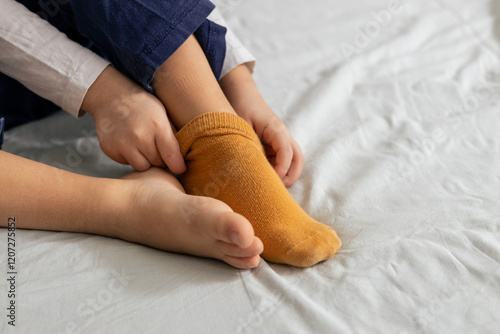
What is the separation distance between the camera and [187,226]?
0.51m

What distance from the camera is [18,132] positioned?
0.76 meters

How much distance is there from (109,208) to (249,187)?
16 cm

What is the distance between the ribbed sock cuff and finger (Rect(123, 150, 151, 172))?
5cm

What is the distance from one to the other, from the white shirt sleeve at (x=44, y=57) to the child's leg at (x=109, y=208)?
131mm

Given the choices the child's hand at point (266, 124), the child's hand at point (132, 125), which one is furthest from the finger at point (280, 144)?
the child's hand at point (132, 125)

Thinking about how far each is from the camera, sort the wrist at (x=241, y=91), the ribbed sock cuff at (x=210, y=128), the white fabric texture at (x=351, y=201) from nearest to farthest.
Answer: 1. the white fabric texture at (x=351, y=201)
2. the ribbed sock cuff at (x=210, y=128)
3. the wrist at (x=241, y=91)

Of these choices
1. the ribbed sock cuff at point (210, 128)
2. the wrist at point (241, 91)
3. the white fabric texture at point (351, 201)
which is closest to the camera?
the white fabric texture at point (351, 201)

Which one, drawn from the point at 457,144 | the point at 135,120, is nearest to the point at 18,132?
the point at 135,120

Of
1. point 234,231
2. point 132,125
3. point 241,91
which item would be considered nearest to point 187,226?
point 234,231

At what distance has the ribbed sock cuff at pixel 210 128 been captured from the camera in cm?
58

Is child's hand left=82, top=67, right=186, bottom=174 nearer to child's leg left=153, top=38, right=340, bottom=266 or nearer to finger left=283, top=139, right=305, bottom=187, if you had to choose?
child's leg left=153, top=38, right=340, bottom=266

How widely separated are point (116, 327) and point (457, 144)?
526 mm

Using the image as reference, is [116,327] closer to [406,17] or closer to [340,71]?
[340,71]

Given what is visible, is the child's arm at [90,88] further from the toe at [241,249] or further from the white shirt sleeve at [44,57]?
the toe at [241,249]
